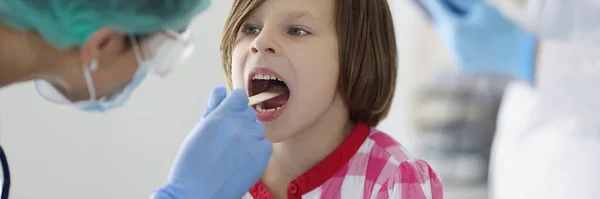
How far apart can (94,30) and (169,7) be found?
3.9 inches

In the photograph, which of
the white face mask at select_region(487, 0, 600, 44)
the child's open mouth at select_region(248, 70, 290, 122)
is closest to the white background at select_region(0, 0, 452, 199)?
the child's open mouth at select_region(248, 70, 290, 122)

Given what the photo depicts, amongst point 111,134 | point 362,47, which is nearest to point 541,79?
point 362,47

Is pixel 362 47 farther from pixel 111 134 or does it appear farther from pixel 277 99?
pixel 111 134

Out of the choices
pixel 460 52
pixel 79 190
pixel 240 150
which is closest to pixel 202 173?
pixel 240 150

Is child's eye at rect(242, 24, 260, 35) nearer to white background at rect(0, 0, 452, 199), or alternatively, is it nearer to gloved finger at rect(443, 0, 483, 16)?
gloved finger at rect(443, 0, 483, 16)

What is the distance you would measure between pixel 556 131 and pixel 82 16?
961 millimetres

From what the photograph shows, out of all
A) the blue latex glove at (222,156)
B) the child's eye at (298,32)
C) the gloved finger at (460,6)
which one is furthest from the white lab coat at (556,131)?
the blue latex glove at (222,156)

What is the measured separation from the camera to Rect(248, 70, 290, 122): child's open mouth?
1109 mm

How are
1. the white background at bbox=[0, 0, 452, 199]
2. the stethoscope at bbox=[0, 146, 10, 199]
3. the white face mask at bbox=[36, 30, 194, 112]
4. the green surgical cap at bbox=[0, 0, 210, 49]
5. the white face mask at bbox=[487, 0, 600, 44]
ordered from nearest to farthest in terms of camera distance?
the green surgical cap at bbox=[0, 0, 210, 49], the white face mask at bbox=[36, 30, 194, 112], the stethoscope at bbox=[0, 146, 10, 199], the white face mask at bbox=[487, 0, 600, 44], the white background at bbox=[0, 0, 452, 199]

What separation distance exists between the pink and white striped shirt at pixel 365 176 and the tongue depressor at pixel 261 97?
15cm

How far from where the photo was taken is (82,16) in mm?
829

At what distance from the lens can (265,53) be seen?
1.09 m

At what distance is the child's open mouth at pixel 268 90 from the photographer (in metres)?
1.11

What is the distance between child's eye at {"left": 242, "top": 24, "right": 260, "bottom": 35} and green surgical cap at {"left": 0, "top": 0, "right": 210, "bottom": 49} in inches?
10.6
